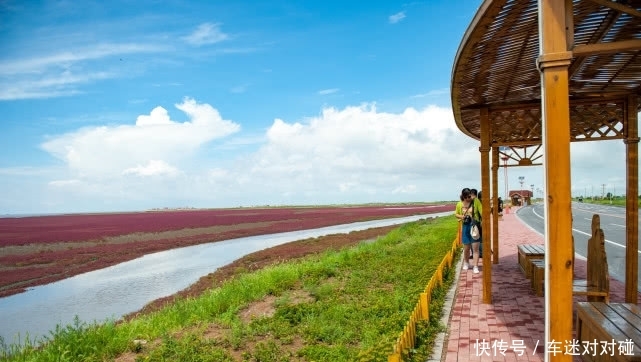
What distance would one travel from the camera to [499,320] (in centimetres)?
591

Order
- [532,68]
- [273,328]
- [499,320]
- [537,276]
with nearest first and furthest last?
[532,68]
[499,320]
[273,328]
[537,276]

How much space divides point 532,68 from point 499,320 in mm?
3092

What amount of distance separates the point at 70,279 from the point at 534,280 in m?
16.8

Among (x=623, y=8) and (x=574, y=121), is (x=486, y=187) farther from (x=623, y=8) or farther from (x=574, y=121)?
(x=623, y=8)

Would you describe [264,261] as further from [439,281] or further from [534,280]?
[534,280]

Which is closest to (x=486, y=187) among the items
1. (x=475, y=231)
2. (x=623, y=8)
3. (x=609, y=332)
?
(x=475, y=231)

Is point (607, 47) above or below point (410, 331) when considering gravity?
above

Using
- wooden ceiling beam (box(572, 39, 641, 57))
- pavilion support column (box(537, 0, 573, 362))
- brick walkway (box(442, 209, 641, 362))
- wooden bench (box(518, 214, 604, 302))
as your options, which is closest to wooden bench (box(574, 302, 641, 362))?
pavilion support column (box(537, 0, 573, 362))

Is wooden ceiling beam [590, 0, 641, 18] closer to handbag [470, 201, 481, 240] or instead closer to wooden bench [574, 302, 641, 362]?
wooden bench [574, 302, 641, 362]

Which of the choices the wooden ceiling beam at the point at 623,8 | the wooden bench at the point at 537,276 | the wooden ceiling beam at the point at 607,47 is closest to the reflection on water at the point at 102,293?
the wooden bench at the point at 537,276

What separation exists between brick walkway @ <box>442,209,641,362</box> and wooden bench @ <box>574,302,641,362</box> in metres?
0.75

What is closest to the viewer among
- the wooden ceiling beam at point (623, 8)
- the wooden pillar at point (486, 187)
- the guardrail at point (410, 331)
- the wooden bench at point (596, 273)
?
the wooden ceiling beam at point (623, 8)

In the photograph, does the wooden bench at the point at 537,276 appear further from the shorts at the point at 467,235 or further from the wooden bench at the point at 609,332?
the wooden bench at the point at 609,332

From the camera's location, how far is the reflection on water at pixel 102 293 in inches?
467
